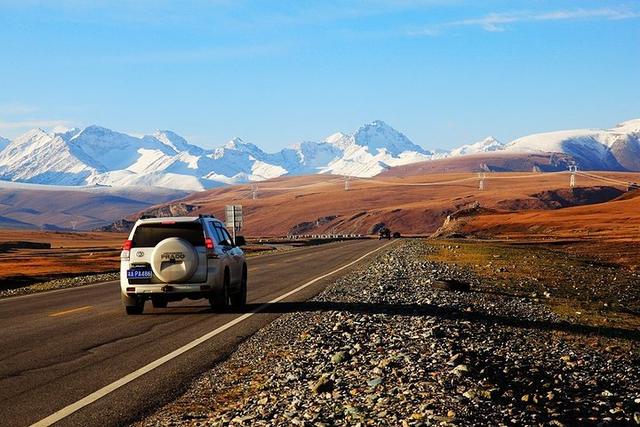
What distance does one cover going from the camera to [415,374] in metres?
11.1

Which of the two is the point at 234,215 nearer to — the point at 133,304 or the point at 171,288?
the point at 133,304

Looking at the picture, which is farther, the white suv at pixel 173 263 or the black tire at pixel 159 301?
the black tire at pixel 159 301

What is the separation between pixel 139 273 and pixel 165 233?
115 centimetres

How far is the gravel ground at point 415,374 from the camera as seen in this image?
905cm

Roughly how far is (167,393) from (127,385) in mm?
810

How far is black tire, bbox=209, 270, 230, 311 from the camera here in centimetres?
1975

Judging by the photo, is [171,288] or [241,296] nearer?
[171,288]

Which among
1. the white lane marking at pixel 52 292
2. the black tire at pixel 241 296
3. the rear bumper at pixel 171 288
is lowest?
the white lane marking at pixel 52 292

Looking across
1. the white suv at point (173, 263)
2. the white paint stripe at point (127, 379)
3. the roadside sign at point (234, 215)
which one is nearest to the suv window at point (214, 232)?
the white suv at point (173, 263)

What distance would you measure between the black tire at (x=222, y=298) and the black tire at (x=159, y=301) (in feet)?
3.71

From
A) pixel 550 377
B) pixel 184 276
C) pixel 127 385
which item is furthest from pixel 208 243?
pixel 550 377

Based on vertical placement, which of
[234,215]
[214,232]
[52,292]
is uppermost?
[214,232]

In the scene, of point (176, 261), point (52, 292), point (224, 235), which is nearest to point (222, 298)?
point (176, 261)

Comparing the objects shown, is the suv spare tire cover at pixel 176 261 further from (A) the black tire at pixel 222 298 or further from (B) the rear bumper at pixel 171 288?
(A) the black tire at pixel 222 298
